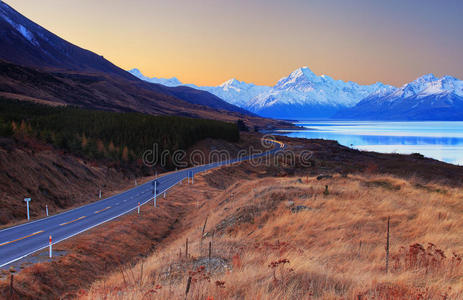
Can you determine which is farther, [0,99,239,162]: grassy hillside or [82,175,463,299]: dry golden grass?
[0,99,239,162]: grassy hillside

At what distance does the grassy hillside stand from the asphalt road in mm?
16124

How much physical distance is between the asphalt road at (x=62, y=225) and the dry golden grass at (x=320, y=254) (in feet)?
29.9

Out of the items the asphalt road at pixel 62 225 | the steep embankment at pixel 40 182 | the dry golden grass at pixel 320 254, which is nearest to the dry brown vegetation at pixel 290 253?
the dry golden grass at pixel 320 254

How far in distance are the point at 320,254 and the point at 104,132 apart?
6344 cm

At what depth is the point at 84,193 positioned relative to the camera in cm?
3609

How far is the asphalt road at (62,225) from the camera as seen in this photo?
18266 millimetres

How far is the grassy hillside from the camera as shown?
51.1 meters

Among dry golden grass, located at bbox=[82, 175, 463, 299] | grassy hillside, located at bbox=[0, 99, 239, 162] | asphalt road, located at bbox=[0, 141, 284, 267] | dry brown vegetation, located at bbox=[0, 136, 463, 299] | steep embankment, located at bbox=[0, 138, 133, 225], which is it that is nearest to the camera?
dry golden grass, located at bbox=[82, 175, 463, 299]

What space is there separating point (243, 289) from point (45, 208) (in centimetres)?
2760

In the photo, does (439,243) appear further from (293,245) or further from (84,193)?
(84,193)

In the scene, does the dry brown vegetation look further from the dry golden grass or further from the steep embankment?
the steep embankment

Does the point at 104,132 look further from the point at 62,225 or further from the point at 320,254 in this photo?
the point at 320,254

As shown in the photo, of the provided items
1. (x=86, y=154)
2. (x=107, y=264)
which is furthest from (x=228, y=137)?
(x=107, y=264)

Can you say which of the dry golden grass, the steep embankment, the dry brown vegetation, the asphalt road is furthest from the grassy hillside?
the dry golden grass
